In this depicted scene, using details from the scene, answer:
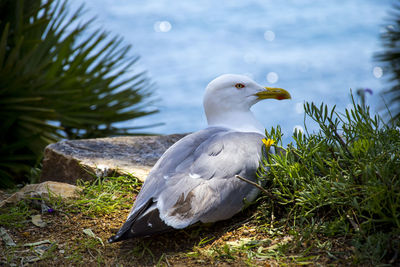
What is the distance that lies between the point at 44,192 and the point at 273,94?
164 cm

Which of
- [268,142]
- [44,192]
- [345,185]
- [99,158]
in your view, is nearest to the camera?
[345,185]

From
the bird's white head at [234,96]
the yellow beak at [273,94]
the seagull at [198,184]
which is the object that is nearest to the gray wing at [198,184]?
the seagull at [198,184]

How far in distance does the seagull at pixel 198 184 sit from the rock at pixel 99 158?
0.69 metres

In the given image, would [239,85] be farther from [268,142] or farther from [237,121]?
[268,142]

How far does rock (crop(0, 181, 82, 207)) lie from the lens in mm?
2953

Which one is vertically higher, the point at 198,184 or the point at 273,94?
the point at 273,94

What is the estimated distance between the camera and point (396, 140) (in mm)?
2545

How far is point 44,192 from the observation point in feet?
9.82

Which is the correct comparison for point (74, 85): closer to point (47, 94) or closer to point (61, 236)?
point (47, 94)

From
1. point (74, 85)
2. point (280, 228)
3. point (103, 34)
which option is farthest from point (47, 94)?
point (280, 228)

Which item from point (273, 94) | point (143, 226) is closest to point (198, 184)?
point (143, 226)

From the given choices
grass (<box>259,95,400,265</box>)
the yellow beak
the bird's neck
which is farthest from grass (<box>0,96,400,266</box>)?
the yellow beak

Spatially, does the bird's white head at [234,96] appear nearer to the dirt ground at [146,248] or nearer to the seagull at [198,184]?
the seagull at [198,184]

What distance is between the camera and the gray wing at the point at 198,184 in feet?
7.57
